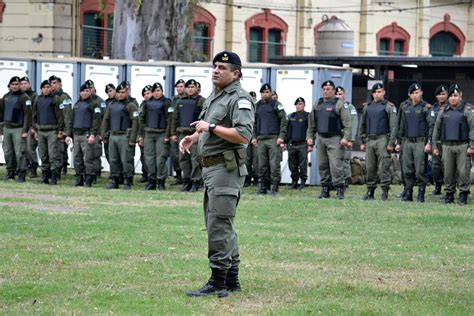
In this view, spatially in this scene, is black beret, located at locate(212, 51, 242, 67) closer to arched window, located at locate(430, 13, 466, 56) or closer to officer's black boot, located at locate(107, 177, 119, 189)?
officer's black boot, located at locate(107, 177, 119, 189)

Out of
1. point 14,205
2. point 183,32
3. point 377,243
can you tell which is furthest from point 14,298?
point 183,32

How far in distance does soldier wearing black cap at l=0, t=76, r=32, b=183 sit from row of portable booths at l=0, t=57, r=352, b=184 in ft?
7.54

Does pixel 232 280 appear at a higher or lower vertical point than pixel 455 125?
lower

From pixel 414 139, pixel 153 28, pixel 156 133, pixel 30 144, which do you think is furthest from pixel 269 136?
pixel 153 28

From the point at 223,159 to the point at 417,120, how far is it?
427 inches

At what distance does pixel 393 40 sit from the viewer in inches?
1795

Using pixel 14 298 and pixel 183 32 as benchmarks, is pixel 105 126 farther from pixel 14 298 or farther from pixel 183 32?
pixel 14 298

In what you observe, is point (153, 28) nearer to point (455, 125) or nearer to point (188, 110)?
point (188, 110)

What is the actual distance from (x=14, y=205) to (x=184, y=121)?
15.3 ft

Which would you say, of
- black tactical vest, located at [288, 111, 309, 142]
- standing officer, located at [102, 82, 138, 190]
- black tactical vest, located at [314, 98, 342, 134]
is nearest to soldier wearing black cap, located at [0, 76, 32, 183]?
standing officer, located at [102, 82, 138, 190]

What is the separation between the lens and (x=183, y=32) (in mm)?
30625

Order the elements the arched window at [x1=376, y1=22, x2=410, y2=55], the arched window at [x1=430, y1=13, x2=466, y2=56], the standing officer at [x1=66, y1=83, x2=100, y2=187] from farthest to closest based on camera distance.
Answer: the arched window at [x1=430, y1=13, x2=466, y2=56] < the arched window at [x1=376, y1=22, x2=410, y2=55] < the standing officer at [x1=66, y1=83, x2=100, y2=187]

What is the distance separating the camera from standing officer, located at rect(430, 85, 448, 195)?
21047mm

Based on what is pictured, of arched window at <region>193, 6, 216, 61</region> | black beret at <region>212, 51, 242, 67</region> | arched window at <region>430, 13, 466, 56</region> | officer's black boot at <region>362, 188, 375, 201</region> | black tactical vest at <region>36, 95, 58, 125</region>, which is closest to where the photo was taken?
black beret at <region>212, 51, 242, 67</region>
